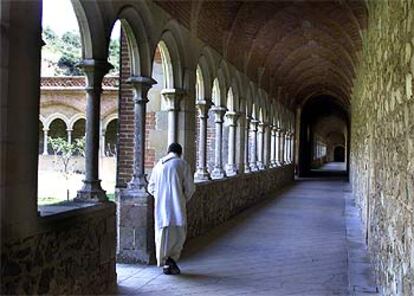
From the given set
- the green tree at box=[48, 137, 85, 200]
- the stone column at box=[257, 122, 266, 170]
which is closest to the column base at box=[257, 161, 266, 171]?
the stone column at box=[257, 122, 266, 170]

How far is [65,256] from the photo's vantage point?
3846 millimetres

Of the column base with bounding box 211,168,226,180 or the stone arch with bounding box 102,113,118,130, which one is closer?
the column base with bounding box 211,168,226,180

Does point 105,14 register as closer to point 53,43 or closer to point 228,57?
point 228,57

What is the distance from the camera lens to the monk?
5457 millimetres

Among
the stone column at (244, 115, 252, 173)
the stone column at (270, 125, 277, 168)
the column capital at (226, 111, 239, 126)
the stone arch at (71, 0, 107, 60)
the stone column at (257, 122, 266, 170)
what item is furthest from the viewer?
the stone column at (270, 125, 277, 168)

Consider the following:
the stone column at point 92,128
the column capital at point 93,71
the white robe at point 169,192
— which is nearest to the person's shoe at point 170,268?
the white robe at point 169,192

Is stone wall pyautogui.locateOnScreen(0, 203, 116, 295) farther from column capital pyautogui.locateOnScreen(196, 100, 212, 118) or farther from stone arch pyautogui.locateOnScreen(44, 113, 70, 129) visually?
stone arch pyautogui.locateOnScreen(44, 113, 70, 129)

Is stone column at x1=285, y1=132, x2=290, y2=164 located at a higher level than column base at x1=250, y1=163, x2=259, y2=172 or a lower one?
higher

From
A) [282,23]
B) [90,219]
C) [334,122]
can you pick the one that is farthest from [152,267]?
[334,122]

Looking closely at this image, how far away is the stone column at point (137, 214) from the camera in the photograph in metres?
5.81

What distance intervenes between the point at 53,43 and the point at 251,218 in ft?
Answer: 40.1

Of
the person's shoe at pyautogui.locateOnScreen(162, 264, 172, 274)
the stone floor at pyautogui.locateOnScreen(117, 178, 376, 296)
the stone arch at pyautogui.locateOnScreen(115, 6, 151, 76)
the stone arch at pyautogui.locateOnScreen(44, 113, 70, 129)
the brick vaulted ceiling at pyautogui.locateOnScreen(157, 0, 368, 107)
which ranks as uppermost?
the brick vaulted ceiling at pyautogui.locateOnScreen(157, 0, 368, 107)

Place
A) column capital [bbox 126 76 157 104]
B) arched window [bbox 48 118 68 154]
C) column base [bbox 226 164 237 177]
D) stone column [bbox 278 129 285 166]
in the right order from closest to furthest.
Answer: column capital [bbox 126 76 157 104] < column base [bbox 226 164 237 177] < arched window [bbox 48 118 68 154] < stone column [bbox 278 129 285 166]

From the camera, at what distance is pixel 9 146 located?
10.4 feet
